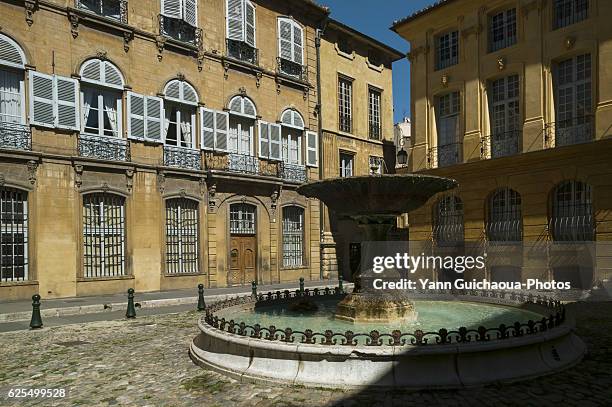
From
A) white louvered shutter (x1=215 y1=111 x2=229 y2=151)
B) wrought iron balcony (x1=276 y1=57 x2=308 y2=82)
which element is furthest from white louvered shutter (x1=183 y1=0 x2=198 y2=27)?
wrought iron balcony (x1=276 y1=57 x2=308 y2=82)

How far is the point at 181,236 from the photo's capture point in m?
19.7

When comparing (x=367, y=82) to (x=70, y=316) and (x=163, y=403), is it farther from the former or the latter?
(x=163, y=403)

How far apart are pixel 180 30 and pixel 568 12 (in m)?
14.2

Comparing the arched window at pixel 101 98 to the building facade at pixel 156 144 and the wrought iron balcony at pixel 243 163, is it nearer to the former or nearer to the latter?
the building facade at pixel 156 144

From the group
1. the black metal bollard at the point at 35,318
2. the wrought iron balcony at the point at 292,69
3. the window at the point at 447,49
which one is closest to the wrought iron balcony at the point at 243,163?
the wrought iron balcony at the point at 292,69

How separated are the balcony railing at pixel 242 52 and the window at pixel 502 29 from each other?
Answer: 985 cm

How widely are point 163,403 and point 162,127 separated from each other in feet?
49.1

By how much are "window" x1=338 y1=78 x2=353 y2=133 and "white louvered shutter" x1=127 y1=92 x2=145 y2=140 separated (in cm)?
1128

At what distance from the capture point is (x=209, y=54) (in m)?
21.0

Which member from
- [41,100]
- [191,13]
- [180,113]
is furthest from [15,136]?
[191,13]

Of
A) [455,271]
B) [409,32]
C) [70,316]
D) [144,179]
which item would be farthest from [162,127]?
[455,271]

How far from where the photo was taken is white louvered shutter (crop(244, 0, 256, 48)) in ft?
72.5

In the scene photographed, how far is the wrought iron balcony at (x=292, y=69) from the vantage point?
23.8m

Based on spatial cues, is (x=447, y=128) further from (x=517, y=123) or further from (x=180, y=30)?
(x=180, y=30)
